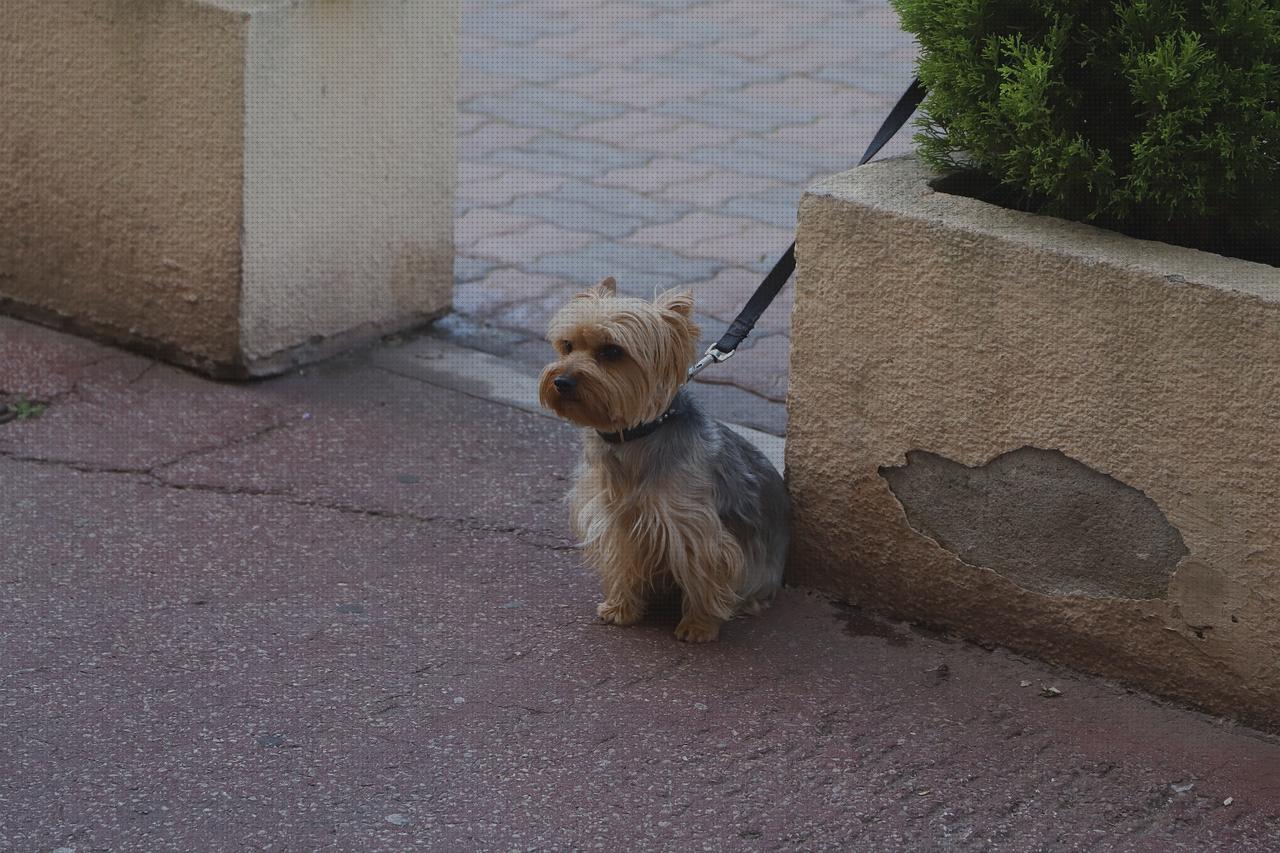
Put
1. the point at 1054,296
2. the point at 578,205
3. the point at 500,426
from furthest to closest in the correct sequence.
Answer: the point at 578,205, the point at 500,426, the point at 1054,296

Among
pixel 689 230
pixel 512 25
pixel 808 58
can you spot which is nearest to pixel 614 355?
pixel 689 230

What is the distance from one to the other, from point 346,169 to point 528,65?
3572mm

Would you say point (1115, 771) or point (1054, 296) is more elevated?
point (1054, 296)

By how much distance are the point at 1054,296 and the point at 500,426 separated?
7.11 feet

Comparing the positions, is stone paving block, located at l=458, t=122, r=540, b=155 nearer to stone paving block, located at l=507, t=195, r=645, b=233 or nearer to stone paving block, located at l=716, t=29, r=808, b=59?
stone paving block, located at l=507, t=195, r=645, b=233

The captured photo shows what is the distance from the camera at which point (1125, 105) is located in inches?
142

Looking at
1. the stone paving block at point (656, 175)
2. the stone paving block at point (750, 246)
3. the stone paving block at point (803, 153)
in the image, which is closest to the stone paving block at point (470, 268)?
the stone paving block at point (750, 246)

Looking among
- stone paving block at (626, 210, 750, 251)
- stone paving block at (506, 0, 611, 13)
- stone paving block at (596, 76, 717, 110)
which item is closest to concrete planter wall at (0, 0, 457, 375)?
stone paving block at (626, 210, 750, 251)

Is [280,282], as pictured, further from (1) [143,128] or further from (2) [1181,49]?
(2) [1181,49]

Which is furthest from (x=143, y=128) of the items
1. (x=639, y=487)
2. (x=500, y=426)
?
(x=639, y=487)

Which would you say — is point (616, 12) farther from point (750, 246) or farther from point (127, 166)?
point (127, 166)

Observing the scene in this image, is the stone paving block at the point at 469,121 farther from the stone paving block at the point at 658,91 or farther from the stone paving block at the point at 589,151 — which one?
the stone paving block at the point at 658,91

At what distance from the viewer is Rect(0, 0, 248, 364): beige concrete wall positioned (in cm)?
509

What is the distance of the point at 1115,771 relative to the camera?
353 centimetres
